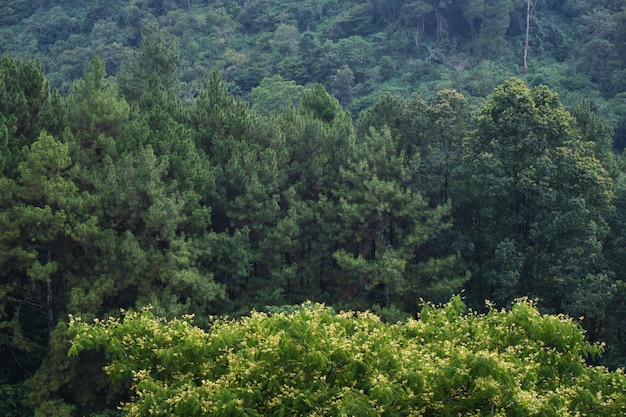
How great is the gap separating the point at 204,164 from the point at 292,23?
49.3m

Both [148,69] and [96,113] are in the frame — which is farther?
[148,69]

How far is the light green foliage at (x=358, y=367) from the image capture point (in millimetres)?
9586

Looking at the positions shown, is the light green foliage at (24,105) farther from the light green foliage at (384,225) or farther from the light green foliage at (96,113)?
the light green foliage at (384,225)

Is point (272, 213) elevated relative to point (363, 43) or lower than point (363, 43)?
elevated

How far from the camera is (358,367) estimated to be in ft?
33.8

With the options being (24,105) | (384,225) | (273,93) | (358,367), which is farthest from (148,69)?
(273,93)

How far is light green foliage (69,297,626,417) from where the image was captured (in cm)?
959

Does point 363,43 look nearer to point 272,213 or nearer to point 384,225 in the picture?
point 384,225

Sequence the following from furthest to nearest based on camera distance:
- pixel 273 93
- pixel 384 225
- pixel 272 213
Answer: pixel 273 93, pixel 384 225, pixel 272 213

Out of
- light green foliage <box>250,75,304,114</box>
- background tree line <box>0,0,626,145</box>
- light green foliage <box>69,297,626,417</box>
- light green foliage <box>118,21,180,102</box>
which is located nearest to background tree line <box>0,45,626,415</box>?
light green foliage <box>118,21,180,102</box>

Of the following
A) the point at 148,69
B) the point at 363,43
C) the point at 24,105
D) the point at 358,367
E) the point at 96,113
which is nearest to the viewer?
the point at 358,367

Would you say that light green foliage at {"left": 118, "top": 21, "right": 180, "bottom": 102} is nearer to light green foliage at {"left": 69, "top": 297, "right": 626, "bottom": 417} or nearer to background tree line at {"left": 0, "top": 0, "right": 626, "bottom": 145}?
background tree line at {"left": 0, "top": 0, "right": 626, "bottom": 145}

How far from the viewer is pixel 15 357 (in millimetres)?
22438

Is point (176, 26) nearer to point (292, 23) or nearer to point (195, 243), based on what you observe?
point (292, 23)
